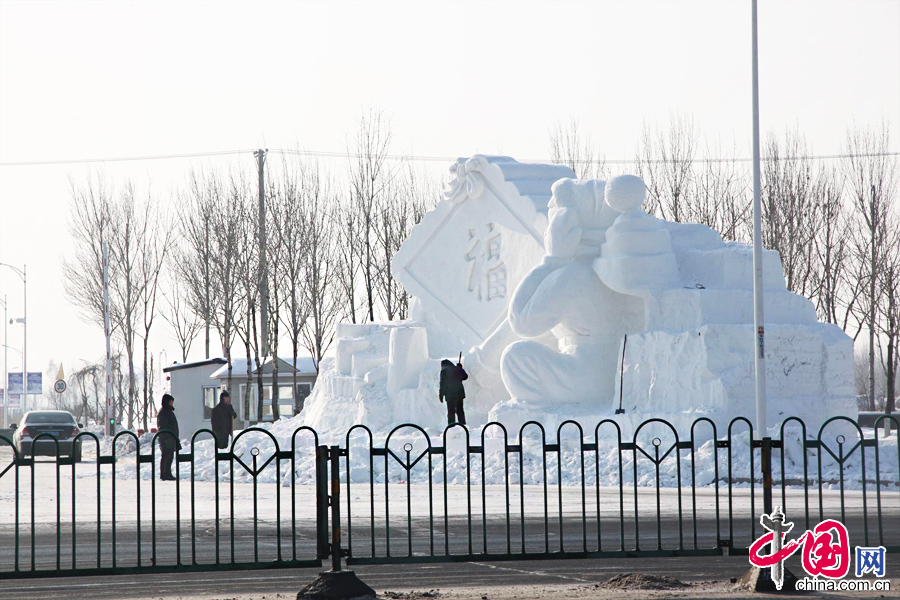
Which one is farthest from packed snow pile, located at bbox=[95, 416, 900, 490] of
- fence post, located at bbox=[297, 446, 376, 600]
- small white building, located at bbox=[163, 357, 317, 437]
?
small white building, located at bbox=[163, 357, 317, 437]

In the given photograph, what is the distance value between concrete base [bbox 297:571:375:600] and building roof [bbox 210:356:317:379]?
103ft

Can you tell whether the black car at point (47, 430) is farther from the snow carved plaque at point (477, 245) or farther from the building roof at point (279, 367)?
the snow carved plaque at point (477, 245)

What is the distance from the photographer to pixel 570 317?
21.1m

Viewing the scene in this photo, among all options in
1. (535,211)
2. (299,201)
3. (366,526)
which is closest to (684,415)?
(535,211)

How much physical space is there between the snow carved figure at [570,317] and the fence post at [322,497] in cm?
1287

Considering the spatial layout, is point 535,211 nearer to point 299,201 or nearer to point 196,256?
point 299,201

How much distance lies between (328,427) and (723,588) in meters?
19.0

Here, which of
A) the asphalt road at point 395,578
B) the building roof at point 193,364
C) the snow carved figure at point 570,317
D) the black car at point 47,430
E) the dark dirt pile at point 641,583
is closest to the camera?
the dark dirt pile at point 641,583

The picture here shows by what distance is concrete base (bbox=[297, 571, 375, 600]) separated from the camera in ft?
24.9

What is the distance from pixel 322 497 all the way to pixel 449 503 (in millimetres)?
7490

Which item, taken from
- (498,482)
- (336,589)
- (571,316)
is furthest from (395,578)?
(571,316)

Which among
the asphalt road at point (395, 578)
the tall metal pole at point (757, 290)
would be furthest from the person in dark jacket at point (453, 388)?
the asphalt road at point (395, 578)

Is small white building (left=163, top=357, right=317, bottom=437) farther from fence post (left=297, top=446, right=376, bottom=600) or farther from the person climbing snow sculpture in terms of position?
fence post (left=297, top=446, right=376, bottom=600)

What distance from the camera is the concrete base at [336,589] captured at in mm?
7582
